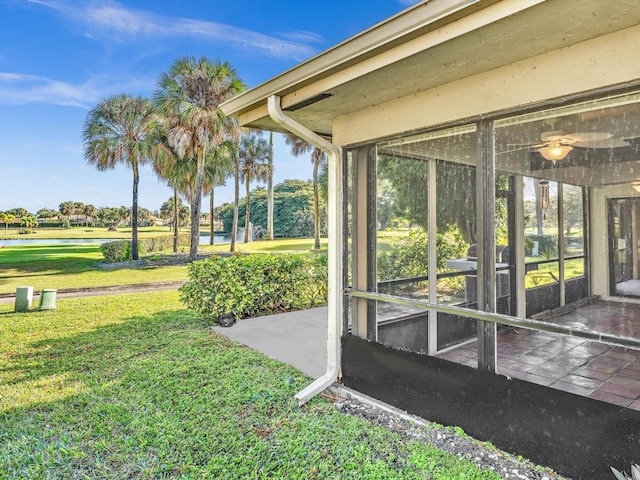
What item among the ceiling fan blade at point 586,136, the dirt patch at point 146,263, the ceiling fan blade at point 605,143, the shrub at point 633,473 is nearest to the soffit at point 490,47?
the ceiling fan blade at point 586,136

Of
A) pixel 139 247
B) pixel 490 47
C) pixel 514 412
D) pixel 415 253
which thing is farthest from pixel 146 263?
pixel 490 47

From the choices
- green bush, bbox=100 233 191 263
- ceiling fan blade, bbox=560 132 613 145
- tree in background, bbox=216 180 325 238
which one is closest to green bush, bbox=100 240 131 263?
green bush, bbox=100 233 191 263

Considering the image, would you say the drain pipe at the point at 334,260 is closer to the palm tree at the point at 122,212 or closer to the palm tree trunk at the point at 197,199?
the palm tree trunk at the point at 197,199

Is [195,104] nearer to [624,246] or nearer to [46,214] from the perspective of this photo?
[46,214]

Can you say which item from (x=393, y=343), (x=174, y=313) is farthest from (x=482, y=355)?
(x=174, y=313)

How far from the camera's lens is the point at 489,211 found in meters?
2.54

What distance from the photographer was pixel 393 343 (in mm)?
3467

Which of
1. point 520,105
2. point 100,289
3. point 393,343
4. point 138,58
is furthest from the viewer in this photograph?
point 138,58

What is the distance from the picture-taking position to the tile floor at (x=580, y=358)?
3005 millimetres

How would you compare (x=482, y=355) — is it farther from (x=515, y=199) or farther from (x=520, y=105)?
(x=515, y=199)

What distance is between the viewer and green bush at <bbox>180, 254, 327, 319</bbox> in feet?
19.8

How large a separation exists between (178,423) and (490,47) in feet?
10.7

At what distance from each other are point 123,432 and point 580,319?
4.05 metres

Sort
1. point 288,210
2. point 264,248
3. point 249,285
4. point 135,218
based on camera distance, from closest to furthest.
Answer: point 249,285, point 135,218, point 264,248, point 288,210
